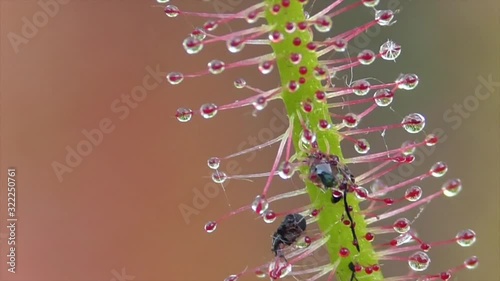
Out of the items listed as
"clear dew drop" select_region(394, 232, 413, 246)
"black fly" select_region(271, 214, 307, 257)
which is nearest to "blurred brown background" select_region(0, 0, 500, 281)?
"black fly" select_region(271, 214, 307, 257)

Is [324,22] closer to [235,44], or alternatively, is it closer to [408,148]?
[235,44]

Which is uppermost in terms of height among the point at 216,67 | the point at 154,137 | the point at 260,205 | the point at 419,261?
A: the point at 154,137

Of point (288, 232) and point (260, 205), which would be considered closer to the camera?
point (260, 205)

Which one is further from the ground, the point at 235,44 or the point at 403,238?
the point at 235,44

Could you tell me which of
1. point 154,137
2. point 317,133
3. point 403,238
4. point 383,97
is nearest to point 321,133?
point 317,133

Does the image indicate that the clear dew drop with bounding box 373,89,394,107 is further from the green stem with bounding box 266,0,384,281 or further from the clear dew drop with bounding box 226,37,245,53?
the clear dew drop with bounding box 226,37,245,53

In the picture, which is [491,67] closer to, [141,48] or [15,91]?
[141,48]

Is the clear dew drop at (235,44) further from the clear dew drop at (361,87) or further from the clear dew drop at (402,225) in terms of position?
the clear dew drop at (402,225)
